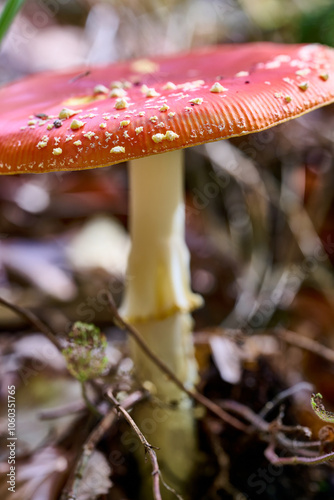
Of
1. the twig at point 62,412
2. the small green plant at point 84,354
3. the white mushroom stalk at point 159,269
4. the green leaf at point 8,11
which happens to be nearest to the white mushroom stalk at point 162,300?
the white mushroom stalk at point 159,269

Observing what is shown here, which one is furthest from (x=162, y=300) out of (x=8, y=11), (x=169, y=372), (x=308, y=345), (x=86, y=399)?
(x=8, y=11)

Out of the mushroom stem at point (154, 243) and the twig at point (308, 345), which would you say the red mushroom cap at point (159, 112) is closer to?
the mushroom stem at point (154, 243)

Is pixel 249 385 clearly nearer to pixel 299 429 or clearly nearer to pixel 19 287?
pixel 299 429

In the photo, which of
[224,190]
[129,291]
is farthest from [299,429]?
[224,190]

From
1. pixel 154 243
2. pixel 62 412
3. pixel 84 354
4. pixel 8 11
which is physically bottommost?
pixel 62 412

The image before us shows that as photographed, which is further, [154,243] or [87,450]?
[154,243]

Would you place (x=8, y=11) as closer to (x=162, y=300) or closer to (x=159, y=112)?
(x=159, y=112)
